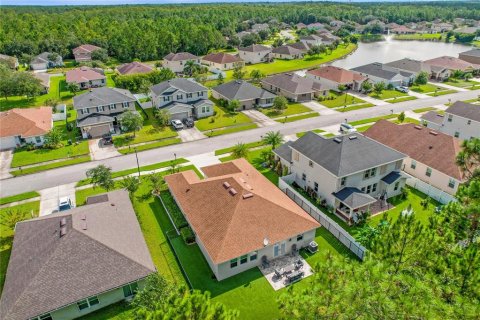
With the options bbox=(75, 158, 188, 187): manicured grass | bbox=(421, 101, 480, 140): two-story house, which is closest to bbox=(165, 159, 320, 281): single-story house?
bbox=(75, 158, 188, 187): manicured grass

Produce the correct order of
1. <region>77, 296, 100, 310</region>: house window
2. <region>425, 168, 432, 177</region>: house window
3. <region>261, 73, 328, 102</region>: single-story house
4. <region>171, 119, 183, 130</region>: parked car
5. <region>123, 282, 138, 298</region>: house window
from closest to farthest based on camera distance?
1. <region>77, 296, 100, 310</region>: house window
2. <region>123, 282, 138, 298</region>: house window
3. <region>425, 168, 432, 177</region>: house window
4. <region>171, 119, 183, 130</region>: parked car
5. <region>261, 73, 328, 102</region>: single-story house

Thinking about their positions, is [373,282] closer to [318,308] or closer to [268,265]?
[318,308]

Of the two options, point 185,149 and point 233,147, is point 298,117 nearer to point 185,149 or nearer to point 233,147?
point 233,147

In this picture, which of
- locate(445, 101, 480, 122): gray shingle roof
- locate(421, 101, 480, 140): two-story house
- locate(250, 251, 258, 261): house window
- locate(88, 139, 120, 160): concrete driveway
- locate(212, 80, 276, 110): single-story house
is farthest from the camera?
locate(212, 80, 276, 110): single-story house

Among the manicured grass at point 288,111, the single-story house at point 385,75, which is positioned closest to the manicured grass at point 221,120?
the manicured grass at point 288,111

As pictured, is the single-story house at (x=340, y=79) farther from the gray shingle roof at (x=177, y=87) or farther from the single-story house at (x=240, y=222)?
the single-story house at (x=240, y=222)

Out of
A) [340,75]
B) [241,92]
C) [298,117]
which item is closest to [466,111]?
[298,117]

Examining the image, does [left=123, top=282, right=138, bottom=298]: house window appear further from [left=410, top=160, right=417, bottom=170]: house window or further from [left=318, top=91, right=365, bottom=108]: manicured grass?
[left=318, top=91, right=365, bottom=108]: manicured grass
